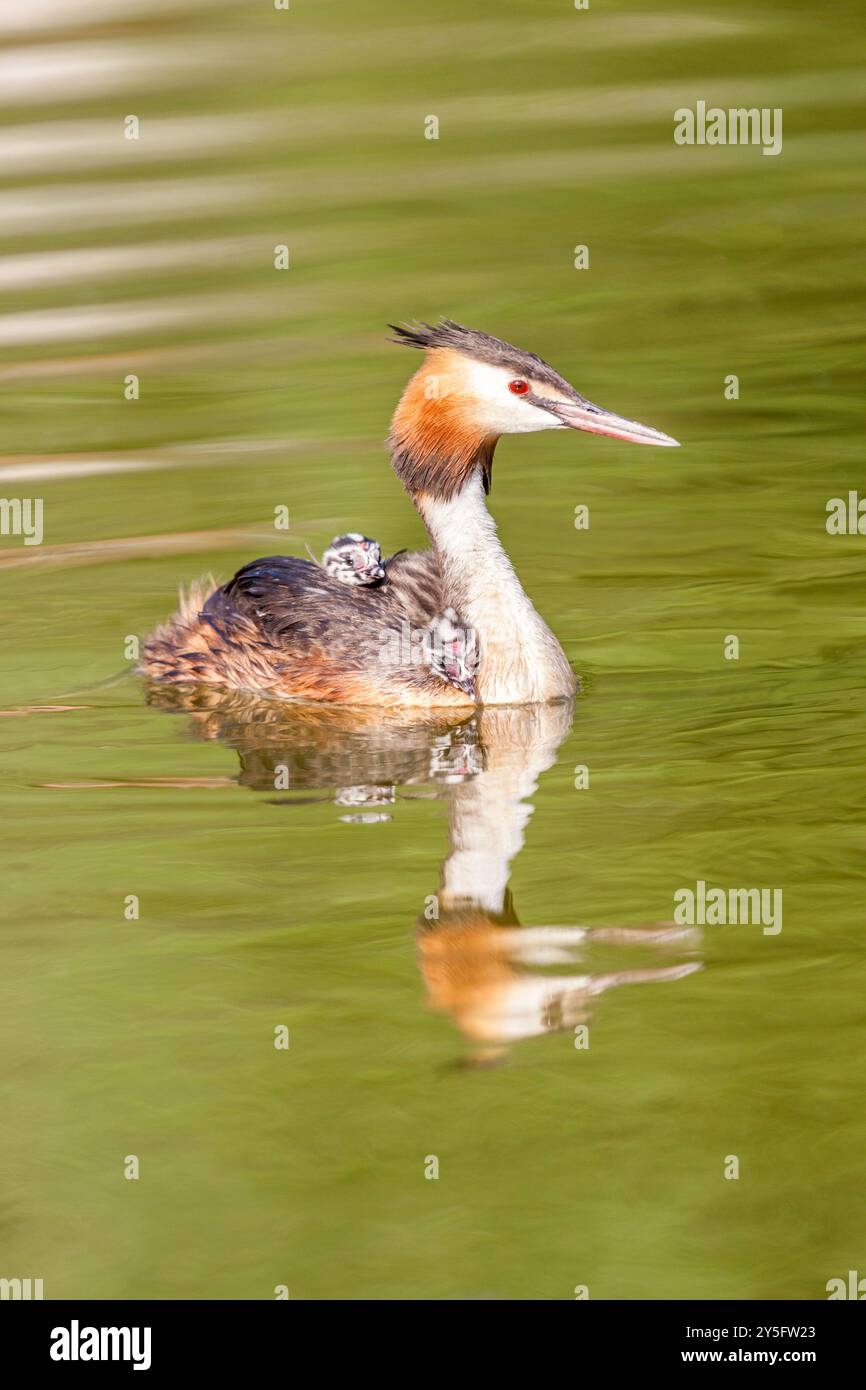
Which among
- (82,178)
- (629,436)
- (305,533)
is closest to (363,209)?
(82,178)

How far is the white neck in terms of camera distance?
7621mm

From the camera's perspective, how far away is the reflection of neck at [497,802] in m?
6.13

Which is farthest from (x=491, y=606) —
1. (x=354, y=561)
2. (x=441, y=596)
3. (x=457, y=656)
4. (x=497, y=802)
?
Result: (x=497, y=802)

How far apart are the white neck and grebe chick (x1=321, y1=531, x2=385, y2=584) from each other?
0.26 meters

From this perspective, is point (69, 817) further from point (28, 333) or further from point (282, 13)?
point (282, 13)

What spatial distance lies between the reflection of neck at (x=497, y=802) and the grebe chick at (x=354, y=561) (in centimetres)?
77

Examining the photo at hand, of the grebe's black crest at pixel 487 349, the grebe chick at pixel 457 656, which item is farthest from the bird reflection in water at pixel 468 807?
the grebe's black crest at pixel 487 349

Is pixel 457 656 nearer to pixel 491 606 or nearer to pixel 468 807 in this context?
pixel 491 606

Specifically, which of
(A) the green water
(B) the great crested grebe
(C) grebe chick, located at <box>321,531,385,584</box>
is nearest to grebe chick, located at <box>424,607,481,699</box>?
(B) the great crested grebe

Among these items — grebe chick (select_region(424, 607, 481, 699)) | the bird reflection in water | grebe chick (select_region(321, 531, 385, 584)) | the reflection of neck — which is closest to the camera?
the bird reflection in water

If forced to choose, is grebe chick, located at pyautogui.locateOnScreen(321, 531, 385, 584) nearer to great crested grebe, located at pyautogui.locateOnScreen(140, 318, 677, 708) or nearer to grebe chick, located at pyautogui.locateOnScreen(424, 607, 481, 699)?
great crested grebe, located at pyautogui.locateOnScreen(140, 318, 677, 708)

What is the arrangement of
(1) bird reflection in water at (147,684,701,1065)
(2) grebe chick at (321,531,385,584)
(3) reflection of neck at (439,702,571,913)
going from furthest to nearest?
(2) grebe chick at (321,531,385,584) → (3) reflection of neck at (439,702,571,913) → (1) bird reflection in water at (147,684,701,1065)

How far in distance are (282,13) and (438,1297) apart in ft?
50.8

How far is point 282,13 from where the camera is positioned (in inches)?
717
